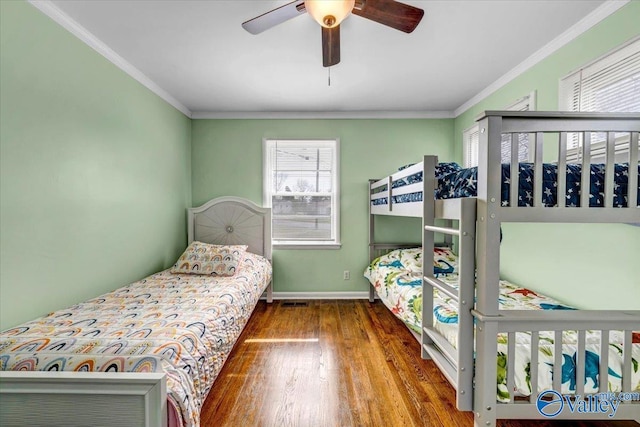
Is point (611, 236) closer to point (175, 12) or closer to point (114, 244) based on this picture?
point (175, 12)

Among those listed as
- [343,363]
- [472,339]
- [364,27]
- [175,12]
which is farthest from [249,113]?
[472,339]

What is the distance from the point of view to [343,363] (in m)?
2.17

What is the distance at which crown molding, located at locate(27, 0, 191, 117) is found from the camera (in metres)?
1.71

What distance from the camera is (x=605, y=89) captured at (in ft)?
5.89

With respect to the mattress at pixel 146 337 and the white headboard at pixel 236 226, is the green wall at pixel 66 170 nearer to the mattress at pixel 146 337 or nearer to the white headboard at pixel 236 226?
the mattress at pixel 146 337

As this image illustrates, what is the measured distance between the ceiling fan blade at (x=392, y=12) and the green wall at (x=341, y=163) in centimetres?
207

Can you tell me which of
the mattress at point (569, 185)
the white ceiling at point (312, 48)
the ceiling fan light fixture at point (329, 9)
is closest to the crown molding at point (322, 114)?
the white ceiling at point (312, 48)

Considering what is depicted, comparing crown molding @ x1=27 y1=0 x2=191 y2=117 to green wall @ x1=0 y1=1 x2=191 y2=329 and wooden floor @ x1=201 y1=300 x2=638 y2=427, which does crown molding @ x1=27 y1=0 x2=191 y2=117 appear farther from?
wooden floor @ x1=201 y1=300 x2=638 y2=427

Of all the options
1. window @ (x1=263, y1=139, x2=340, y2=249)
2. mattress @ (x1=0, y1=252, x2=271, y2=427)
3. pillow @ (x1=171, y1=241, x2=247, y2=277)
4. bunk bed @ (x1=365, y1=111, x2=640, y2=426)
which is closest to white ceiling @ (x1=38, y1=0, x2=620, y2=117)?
window @ (x1=263, y1=139, x2=340, y2=249)

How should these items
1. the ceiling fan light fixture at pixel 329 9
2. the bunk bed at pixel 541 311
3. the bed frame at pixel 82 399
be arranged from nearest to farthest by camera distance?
the bed frame at pixel 82 399, the bunk bed at pixel 541 311, the ceiling fan light fixture at pixel 329 9

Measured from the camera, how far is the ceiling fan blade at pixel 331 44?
1638 millimetres

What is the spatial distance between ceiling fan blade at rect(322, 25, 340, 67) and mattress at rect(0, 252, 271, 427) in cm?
175

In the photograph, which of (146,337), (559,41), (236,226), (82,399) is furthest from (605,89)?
(236,226)

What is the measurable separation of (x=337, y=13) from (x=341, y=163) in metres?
2.30
